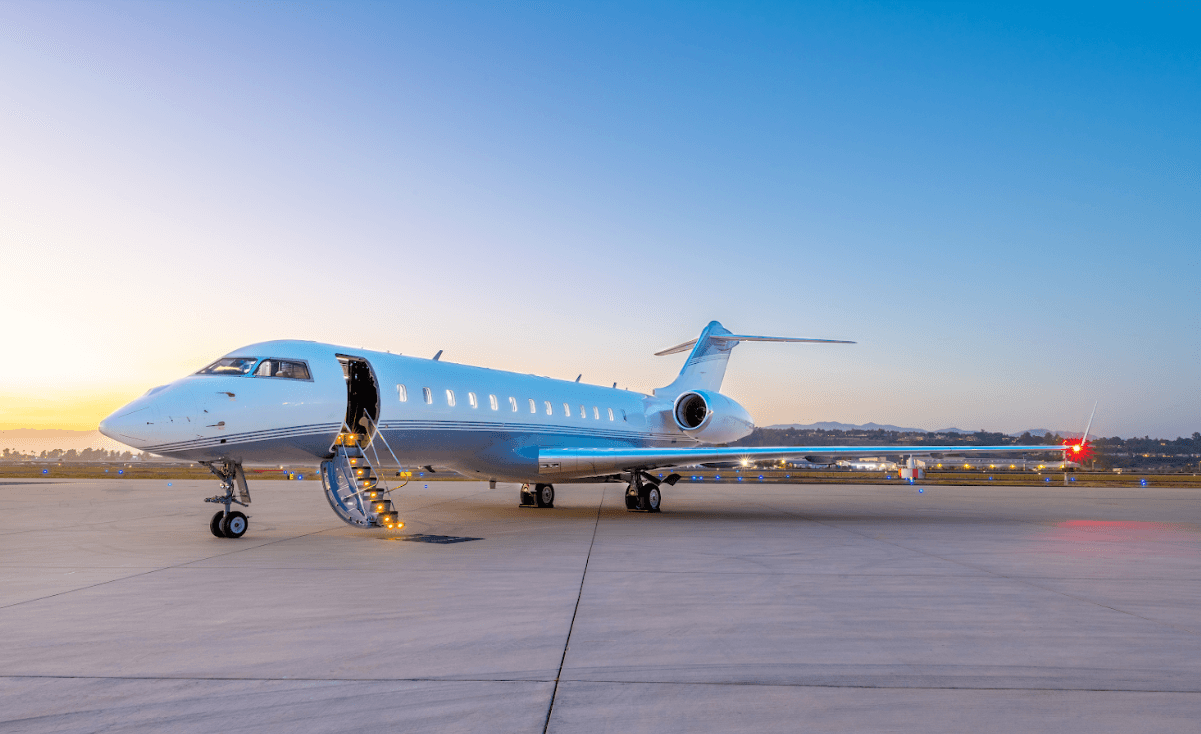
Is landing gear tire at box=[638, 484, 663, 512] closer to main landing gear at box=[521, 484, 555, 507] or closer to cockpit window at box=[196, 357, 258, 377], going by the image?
main landing gear at box=[521, 484, 555, 507]

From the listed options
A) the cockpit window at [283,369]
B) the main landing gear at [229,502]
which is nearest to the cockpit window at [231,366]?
the cockpit window at [283,369]

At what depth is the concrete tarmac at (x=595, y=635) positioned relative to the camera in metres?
3.88

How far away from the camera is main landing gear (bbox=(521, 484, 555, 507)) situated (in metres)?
20.3

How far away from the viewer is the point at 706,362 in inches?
953

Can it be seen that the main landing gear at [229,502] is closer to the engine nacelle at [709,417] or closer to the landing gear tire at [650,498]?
the landing gear tire at [650,498]

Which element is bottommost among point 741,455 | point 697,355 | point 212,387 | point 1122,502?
point 1122,502

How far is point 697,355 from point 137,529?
1563 cm

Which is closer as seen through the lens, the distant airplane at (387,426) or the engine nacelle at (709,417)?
the distant airplane at (387,426)

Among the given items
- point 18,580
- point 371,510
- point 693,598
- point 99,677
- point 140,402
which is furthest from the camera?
point 371,510

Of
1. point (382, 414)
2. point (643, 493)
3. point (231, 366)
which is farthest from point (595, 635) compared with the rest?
point (643, 493)

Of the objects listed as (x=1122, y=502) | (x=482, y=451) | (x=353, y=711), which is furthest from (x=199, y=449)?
(x=1122, y=502)

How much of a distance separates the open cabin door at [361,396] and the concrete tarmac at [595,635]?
245 centimetres

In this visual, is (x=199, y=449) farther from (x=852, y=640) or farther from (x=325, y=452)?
(x=852, y=640)

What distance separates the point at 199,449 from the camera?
35.9ft
